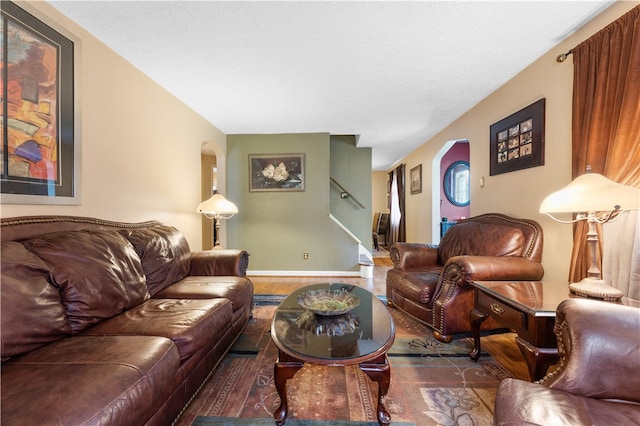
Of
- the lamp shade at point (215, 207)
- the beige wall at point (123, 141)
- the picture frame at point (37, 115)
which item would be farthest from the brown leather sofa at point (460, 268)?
the picture frame at point (37, 115)

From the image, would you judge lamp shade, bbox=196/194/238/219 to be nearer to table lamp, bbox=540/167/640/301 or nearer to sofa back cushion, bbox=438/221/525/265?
sofa back cushion, bbox=438/221/525/265

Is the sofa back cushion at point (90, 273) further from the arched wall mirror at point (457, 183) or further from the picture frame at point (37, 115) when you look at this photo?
the arched wall mirror at point (457, 183)

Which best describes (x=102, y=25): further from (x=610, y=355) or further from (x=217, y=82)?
(x=610, y=355)

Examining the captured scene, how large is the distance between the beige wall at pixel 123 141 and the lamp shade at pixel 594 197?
3030 millimetres

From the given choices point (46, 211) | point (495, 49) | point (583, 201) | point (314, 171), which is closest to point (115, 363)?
point (46, 211)

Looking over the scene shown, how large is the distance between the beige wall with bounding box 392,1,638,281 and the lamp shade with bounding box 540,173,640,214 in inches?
28.1

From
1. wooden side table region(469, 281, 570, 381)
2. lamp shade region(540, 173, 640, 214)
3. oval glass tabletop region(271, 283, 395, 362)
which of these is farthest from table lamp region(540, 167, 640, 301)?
oval glass tabletop region(271, 283, 395, 362)

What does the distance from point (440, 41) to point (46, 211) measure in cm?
292

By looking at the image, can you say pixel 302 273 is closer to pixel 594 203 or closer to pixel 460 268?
pixel 460 268

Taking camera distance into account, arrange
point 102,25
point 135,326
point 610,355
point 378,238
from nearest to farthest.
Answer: point 610,355 < point 135,326 < point 102,25 < point 378,238

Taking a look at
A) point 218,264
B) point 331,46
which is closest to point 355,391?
point 218,264

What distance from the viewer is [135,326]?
1259 mm

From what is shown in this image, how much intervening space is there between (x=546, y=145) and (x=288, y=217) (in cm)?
322

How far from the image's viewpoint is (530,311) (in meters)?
1.20
